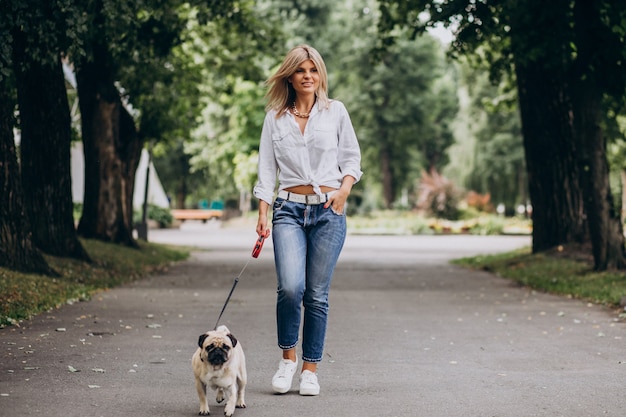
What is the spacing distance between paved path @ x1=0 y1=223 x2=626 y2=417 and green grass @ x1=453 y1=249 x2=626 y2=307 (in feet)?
1.52

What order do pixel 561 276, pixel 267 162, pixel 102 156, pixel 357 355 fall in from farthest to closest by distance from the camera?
pixel 102 156 < pixel 561 276 < pixel 357 355 < pixel 267 162

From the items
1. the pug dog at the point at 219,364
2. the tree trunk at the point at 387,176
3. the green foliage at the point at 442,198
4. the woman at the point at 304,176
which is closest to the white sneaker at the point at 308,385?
the woman at the point at 304,176

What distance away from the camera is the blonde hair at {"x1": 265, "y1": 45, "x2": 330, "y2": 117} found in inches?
269

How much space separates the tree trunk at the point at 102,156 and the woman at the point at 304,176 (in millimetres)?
16500

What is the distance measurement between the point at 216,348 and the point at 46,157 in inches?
510

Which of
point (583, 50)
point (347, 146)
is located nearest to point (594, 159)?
point (583, 50)

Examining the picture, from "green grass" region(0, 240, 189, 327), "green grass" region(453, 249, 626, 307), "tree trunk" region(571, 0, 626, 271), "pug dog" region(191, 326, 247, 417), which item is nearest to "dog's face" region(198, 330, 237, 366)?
"pug dog" region(191, 326, 247, 417)

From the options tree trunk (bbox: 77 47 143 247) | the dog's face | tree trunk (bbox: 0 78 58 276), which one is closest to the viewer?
the dog's face

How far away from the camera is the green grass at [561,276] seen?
15.1 meters

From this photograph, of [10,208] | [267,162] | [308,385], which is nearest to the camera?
[267,162]

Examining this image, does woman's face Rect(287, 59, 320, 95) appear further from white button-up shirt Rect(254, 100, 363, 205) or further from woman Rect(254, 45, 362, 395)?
white button-up shirt Rect(254, 100, 363, 205)

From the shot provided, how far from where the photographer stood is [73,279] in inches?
637

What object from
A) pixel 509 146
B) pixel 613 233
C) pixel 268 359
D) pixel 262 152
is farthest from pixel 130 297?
pixel 509 146

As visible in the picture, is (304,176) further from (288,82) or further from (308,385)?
(308,385)
